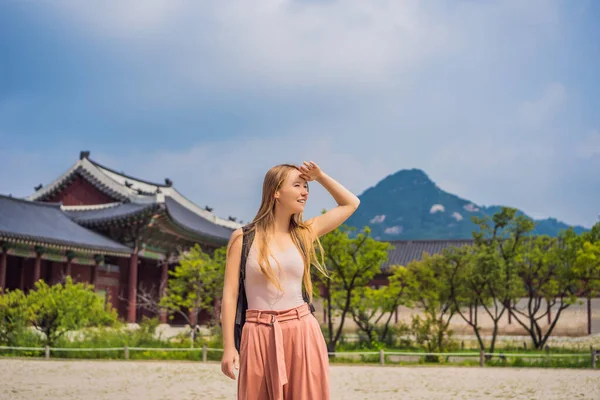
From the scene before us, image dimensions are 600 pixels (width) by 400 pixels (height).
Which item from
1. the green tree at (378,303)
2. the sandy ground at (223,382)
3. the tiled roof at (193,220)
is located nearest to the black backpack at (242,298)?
the sandy ground at (223,382)

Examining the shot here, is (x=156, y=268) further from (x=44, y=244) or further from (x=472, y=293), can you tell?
(x=472, y=293)

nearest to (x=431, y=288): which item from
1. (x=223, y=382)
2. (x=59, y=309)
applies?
(x=223, y=382)

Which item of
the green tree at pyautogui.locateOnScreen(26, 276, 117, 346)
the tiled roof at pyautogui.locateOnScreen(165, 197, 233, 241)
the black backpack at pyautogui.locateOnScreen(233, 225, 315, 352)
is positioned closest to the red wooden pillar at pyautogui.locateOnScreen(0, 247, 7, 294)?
the green tree at pyautogui.locateOnScreen(26, 276, 117, 346)

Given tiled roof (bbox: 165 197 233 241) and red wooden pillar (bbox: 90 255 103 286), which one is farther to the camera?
tiled roof (bbox: 165 197 233 241)

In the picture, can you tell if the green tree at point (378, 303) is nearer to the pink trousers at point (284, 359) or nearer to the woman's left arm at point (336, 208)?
the woman's left arm at point (336, 208)

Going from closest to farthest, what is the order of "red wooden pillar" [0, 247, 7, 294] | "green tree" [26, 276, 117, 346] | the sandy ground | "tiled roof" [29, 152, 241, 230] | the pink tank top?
the pink tank top → the sandy ground → "green tree" [26, 276, 117, 346] → "red wooden pillar" [0, 247, 7, 294] → "tiled roof" [29, 152, 241, 230]

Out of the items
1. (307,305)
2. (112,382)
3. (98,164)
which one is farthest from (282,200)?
(98,164)

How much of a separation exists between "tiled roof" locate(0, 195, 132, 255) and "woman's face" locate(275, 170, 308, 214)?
18.6 metres

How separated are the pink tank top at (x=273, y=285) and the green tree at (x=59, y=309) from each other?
47.1 ft

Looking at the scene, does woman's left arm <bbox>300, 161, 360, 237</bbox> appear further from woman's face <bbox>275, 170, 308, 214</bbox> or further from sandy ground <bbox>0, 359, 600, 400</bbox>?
sandy ground <bbox>0, 359, 600, 400</bbox>

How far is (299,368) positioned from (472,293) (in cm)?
1777

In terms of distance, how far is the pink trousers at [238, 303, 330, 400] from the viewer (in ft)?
11.0

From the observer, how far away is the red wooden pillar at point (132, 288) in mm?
24992

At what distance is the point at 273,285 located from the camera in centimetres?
345
